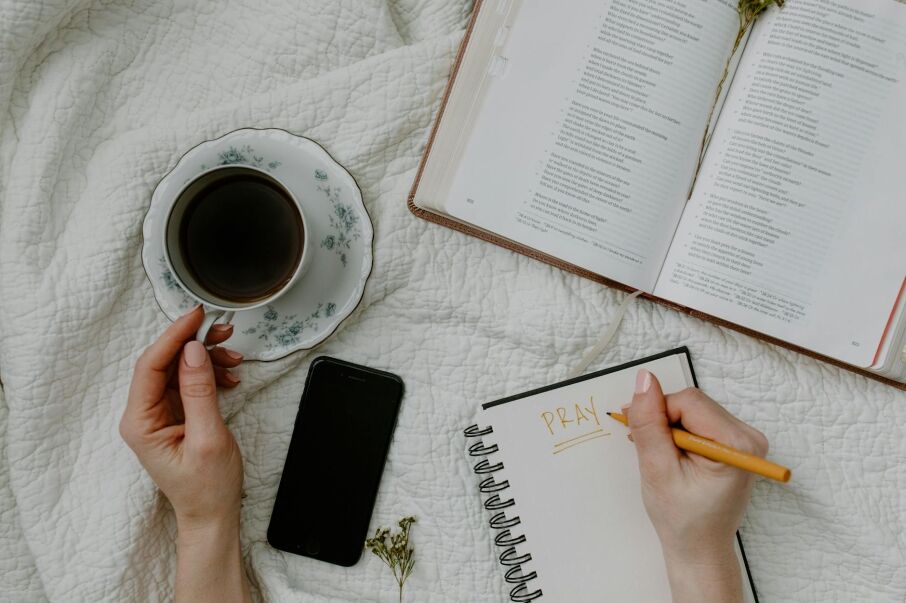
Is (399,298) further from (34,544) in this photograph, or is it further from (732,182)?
(34,544)

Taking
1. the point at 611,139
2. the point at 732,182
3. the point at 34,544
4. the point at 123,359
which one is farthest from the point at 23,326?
the point at 732,182

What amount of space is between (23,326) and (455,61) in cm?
56

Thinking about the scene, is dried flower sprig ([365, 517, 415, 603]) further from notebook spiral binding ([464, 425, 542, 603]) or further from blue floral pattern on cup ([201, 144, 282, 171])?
blue floral pattern on cup ([201, 144, 282, 171])

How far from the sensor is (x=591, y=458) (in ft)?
2.47

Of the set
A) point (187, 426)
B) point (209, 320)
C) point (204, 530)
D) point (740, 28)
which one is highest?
point (740, 28)

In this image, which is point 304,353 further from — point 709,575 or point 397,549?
point 709,575

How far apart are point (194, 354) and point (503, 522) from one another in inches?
15.0

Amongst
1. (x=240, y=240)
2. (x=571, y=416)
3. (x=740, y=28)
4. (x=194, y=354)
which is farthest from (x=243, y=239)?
(x=740, y=28)

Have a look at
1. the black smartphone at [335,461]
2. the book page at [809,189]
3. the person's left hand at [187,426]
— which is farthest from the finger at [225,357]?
the book page at [809,189]

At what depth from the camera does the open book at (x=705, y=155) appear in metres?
0.68

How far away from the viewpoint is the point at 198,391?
0.64 meters

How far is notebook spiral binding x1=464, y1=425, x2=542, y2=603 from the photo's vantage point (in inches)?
29.5

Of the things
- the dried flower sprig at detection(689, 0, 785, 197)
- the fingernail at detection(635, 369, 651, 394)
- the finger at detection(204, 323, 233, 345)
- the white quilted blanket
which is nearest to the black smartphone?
the white quilted blanket

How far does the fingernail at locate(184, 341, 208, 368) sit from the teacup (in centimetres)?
2
